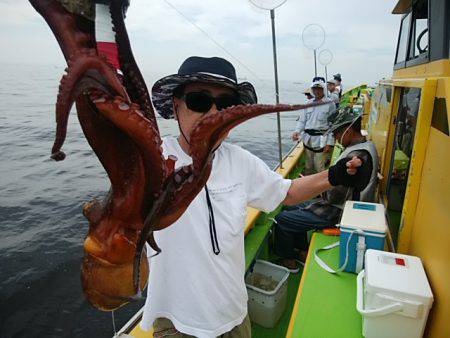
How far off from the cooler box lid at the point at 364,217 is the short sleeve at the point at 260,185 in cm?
96

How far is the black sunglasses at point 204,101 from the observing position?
5.57 feet

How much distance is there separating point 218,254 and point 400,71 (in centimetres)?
381

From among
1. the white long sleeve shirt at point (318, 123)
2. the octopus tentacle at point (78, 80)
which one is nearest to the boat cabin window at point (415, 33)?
the white long sleeve shirt at point (318, 123)

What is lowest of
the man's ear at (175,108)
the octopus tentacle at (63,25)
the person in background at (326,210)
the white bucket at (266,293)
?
the white bucket at (266,293)

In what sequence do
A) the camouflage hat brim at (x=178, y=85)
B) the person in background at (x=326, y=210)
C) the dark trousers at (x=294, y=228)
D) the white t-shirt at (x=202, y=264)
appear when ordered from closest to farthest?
the camouflage hat brim at (x=178, y=85) < the white t-shirt at (x=202, y=264) < the person in background at (x=326, y=210) < the dark trousers at (x=294, y=228)

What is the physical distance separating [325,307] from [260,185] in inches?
45.4

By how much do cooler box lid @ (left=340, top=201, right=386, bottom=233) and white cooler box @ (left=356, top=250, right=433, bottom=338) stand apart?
0.57m

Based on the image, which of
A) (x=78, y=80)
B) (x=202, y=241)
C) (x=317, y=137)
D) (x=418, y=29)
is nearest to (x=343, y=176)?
(x=202, y=241)

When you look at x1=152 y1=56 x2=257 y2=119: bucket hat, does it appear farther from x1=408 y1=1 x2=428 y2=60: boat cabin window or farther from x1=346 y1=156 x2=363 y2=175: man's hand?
x1=408 y1=1 x2=428 y2=60: boat cabin window

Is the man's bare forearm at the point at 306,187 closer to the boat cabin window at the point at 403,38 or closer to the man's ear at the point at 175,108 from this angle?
the man's ear at the point at 175,108

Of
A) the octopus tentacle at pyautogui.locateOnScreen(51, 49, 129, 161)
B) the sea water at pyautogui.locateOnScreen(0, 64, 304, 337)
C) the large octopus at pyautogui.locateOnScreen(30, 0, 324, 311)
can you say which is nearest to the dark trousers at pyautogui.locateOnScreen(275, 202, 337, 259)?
the sea water at pyautogui.locateOnScreen(0, 64, 304, 337)

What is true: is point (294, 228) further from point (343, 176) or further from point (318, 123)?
point (318, 123)

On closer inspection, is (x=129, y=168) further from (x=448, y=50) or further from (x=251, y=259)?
(x=251, y=259)

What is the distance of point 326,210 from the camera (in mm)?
4484
